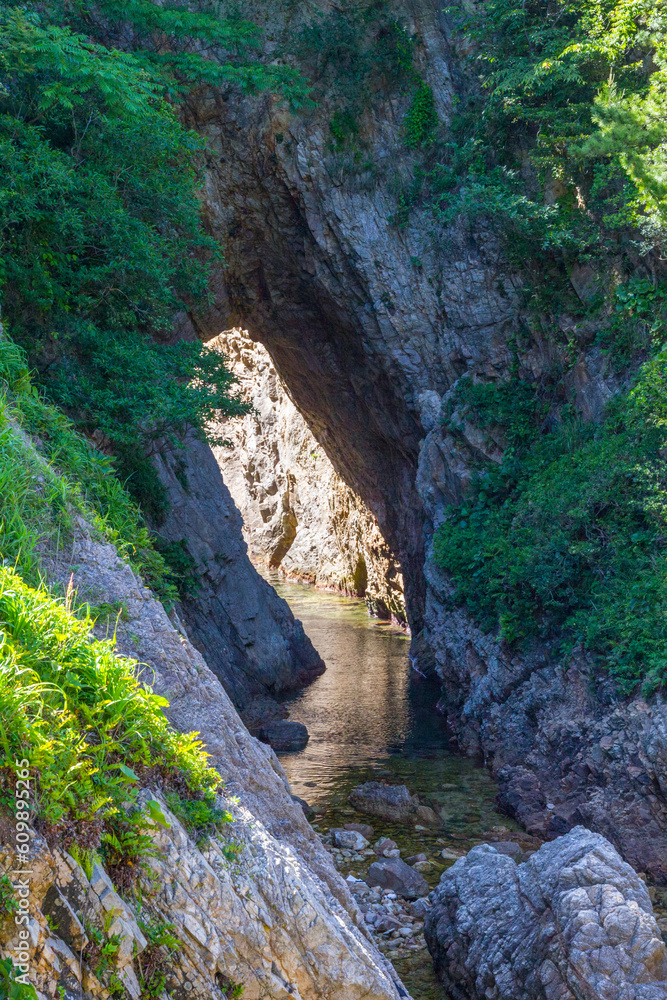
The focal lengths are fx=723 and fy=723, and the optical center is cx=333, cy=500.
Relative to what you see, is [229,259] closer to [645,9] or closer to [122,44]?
[122,44]

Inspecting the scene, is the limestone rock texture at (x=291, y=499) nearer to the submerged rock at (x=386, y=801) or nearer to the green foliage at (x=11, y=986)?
the submerged rock at (x=386, y=801)

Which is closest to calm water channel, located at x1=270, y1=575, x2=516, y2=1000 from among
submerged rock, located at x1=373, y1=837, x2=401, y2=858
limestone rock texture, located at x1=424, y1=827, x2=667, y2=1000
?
submerged rock, located at x1=373, y1=837, x2=401, y2=858

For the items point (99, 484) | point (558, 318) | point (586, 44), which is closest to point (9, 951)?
point (99, 484)

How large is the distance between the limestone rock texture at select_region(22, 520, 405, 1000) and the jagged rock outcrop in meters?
8.47

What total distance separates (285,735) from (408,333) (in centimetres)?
878

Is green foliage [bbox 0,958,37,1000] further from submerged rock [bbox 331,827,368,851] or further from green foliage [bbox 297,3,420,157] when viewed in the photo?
green foliage [bbox 297,3,420,157]

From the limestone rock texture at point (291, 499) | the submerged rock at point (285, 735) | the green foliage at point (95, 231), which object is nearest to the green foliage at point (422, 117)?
the green foliage at point (95, 231)

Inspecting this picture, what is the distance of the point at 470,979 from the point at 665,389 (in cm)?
757

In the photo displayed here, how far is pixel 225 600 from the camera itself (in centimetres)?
1559

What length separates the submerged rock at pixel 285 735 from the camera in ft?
41.4

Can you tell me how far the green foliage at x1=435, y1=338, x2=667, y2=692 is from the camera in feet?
31.0

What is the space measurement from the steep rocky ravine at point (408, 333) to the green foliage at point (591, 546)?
53 centimetres

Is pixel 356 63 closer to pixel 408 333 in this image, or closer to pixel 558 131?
pixel 558 131

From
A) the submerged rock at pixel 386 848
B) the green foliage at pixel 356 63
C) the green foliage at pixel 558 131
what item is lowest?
the submerged rock at pixel 386 848
